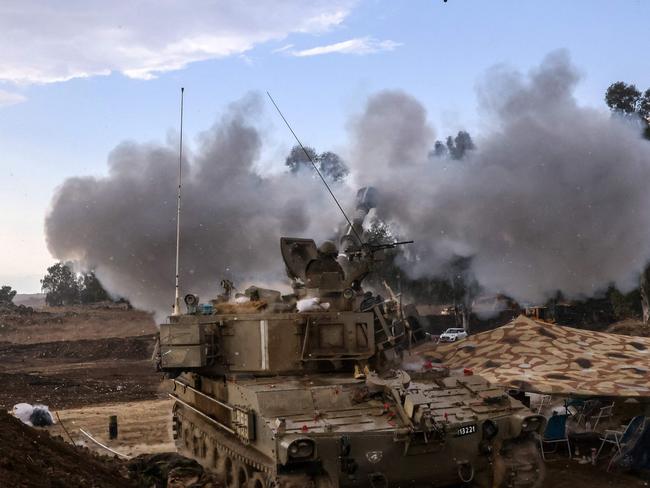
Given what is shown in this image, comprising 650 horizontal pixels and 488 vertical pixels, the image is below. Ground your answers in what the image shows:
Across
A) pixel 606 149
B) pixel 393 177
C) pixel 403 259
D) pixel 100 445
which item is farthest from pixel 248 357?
pixel 403 259

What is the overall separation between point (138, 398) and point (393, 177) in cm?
1048

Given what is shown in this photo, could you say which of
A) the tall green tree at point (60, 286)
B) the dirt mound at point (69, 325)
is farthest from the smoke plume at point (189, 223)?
the tall green tree at point (60, 286)

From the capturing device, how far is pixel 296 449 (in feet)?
29.9

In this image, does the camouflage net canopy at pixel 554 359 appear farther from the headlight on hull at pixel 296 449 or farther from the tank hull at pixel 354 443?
the headlight on hull at pixel 296 449

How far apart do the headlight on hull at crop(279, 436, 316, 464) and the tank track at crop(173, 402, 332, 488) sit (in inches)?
12.5

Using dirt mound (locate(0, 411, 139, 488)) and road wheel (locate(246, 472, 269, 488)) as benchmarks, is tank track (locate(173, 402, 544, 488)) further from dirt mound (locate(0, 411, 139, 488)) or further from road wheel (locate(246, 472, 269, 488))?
dirt mound (locate(0, 411, 139, 488))

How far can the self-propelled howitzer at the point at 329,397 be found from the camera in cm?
951

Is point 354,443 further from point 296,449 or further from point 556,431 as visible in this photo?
point 556,431

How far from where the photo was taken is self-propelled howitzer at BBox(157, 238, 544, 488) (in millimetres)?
9508

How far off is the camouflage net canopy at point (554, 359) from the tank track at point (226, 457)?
4529 millimetres

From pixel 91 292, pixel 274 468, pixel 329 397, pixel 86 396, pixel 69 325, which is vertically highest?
pixel 91 292

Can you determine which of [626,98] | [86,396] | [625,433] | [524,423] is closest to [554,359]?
[625,433]

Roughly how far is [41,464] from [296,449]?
2712 mm

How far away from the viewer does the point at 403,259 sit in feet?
77.0
